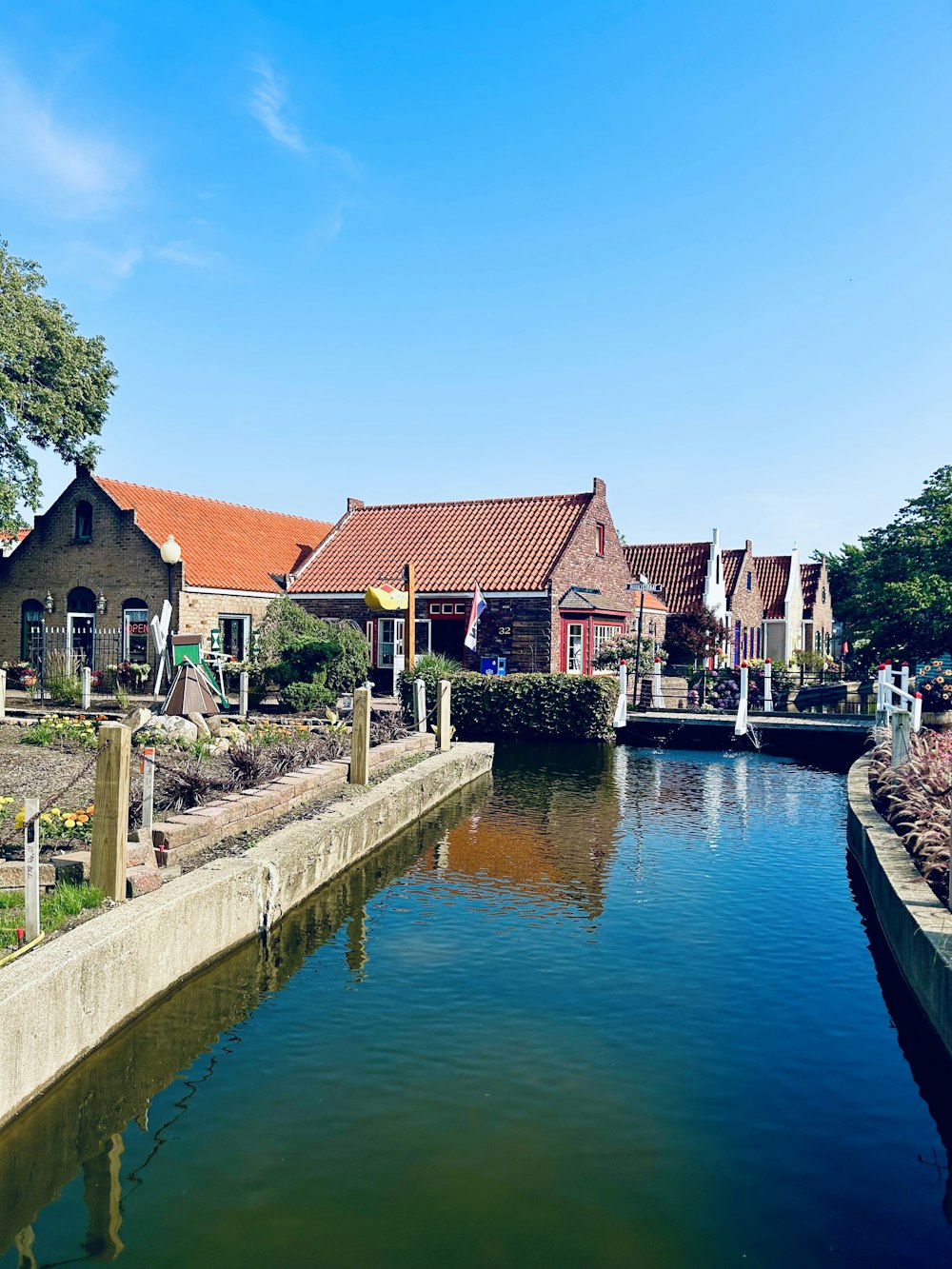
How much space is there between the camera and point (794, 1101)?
20.3 ft

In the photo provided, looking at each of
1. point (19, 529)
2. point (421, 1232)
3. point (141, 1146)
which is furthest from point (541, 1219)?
point (19, 529)

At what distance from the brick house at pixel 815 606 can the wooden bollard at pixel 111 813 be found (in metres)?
49.1

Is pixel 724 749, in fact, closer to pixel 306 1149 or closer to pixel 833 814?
pixel 833 814

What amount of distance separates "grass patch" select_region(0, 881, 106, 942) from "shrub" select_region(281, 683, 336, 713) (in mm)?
16892

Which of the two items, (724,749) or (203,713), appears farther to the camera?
(724,749)

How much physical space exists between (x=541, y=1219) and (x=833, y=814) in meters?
12.7

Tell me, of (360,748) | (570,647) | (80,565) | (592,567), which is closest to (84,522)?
(80,565)

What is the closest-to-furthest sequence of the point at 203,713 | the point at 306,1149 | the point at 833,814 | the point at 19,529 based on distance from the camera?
the point at 306,1149 → the point at 833,814 → the point at 203,713 → the point at 19,529

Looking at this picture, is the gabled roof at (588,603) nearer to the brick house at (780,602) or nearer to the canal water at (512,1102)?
the brick house at (780,602)

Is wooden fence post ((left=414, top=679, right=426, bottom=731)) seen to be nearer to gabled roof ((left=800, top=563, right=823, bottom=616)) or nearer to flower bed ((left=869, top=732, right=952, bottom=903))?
flower bed ((left=869, top=732, right=952, bottom=903))

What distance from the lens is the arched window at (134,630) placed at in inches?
1142

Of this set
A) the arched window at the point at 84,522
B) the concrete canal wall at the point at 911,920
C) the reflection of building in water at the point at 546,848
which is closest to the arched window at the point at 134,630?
the arched window at the point at 84,522

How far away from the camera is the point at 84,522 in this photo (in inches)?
1192

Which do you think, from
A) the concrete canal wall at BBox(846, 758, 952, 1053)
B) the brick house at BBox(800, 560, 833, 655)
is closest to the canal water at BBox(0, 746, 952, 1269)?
the concrete canal wall at BBox(846, 758, 952, 1053)
